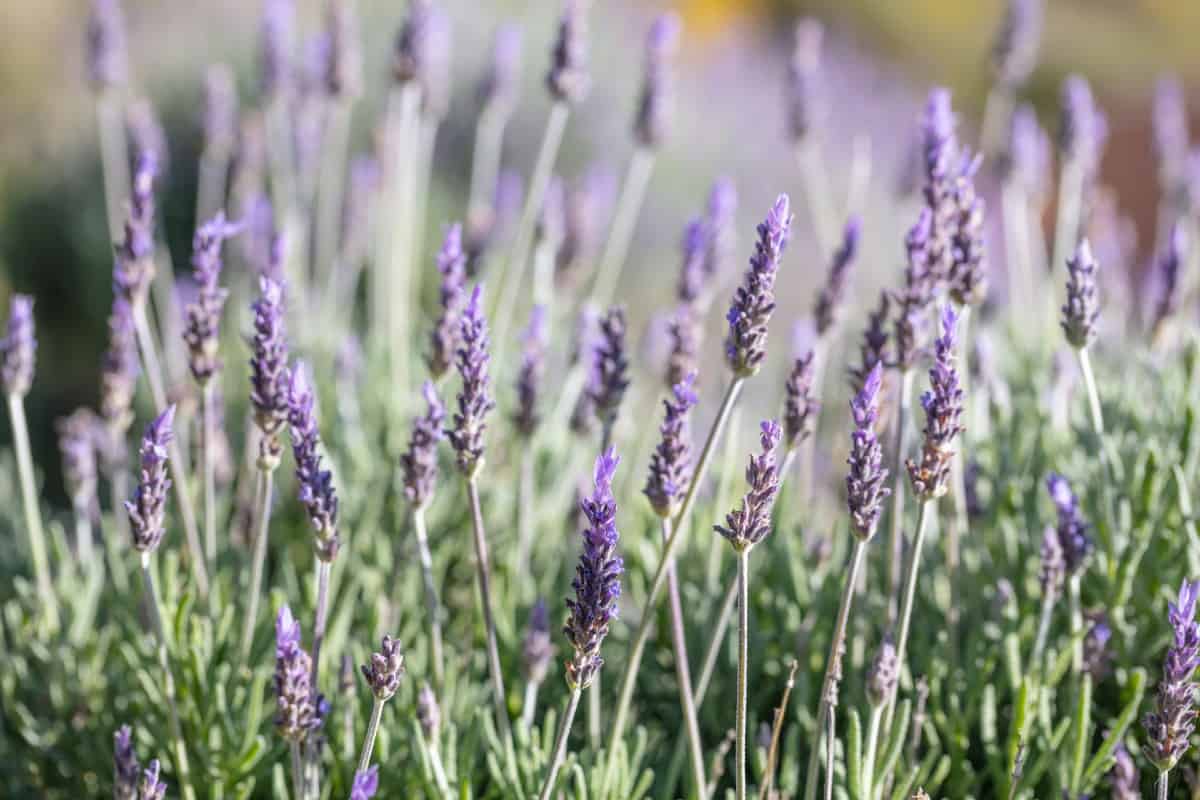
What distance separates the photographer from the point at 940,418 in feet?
3.99

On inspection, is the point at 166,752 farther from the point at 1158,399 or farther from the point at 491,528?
the point at 1158,399

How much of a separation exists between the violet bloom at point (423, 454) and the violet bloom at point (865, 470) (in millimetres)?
476

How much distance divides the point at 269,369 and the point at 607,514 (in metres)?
0.48

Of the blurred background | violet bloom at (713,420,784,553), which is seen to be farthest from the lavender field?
the blurred background

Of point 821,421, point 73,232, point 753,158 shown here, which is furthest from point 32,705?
point 753,158

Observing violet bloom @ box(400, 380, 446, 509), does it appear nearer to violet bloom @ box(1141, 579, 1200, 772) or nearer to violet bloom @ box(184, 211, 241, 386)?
violet bloom @ box(184, 211, 241, 386)

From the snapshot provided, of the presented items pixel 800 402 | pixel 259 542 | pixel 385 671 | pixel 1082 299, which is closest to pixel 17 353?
pixel 259 542

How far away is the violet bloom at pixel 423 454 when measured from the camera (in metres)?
1.41

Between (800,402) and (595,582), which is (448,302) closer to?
(800,402)

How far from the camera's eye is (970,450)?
205 cm

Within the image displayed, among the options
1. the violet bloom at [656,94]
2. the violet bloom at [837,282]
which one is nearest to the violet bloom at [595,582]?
the violet bloom at [837,282]

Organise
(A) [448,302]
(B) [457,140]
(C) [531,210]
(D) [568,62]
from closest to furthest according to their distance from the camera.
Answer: (A) [448,302]
(D) [568,62]
(C) [531,210]
(B) [457,140]

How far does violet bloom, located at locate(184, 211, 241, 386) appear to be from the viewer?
1482 mm

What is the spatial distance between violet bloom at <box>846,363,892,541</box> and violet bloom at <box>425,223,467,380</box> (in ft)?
2.00
